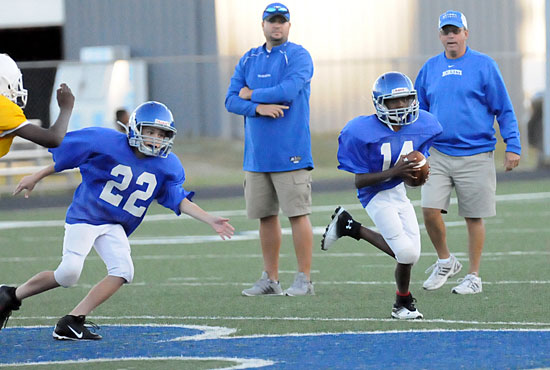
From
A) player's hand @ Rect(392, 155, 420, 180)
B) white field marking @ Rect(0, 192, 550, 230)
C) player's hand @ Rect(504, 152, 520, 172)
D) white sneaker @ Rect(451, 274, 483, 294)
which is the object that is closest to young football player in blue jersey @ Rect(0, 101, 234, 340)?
player's hand @ Rect(392, 155, 420, 180)

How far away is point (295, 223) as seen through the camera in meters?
8.05

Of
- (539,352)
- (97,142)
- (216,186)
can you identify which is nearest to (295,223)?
(97,142)

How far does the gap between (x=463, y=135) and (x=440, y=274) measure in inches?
40.1

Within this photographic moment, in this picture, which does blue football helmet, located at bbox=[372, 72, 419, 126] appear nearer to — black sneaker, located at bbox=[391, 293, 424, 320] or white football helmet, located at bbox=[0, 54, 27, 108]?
black sneaker, located at bbox=[391, 293, 424, 320]

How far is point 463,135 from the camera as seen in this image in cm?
800

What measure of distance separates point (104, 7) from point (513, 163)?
1806cm

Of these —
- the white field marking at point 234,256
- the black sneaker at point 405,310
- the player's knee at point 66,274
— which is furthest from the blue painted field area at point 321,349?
the white field marking at point 234,256

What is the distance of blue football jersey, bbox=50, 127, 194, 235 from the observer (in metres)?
6.48

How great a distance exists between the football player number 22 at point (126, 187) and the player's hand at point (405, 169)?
1.45 metres

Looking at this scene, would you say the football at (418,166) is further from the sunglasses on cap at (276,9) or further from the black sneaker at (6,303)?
the black sneaker at (6,303)

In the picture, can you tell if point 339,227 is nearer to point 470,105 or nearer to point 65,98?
point 470,105

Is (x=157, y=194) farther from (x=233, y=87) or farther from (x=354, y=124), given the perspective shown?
(x=233, y=87)

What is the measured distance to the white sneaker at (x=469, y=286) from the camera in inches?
301

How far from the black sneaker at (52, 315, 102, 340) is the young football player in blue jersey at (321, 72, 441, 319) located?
1847 mm
